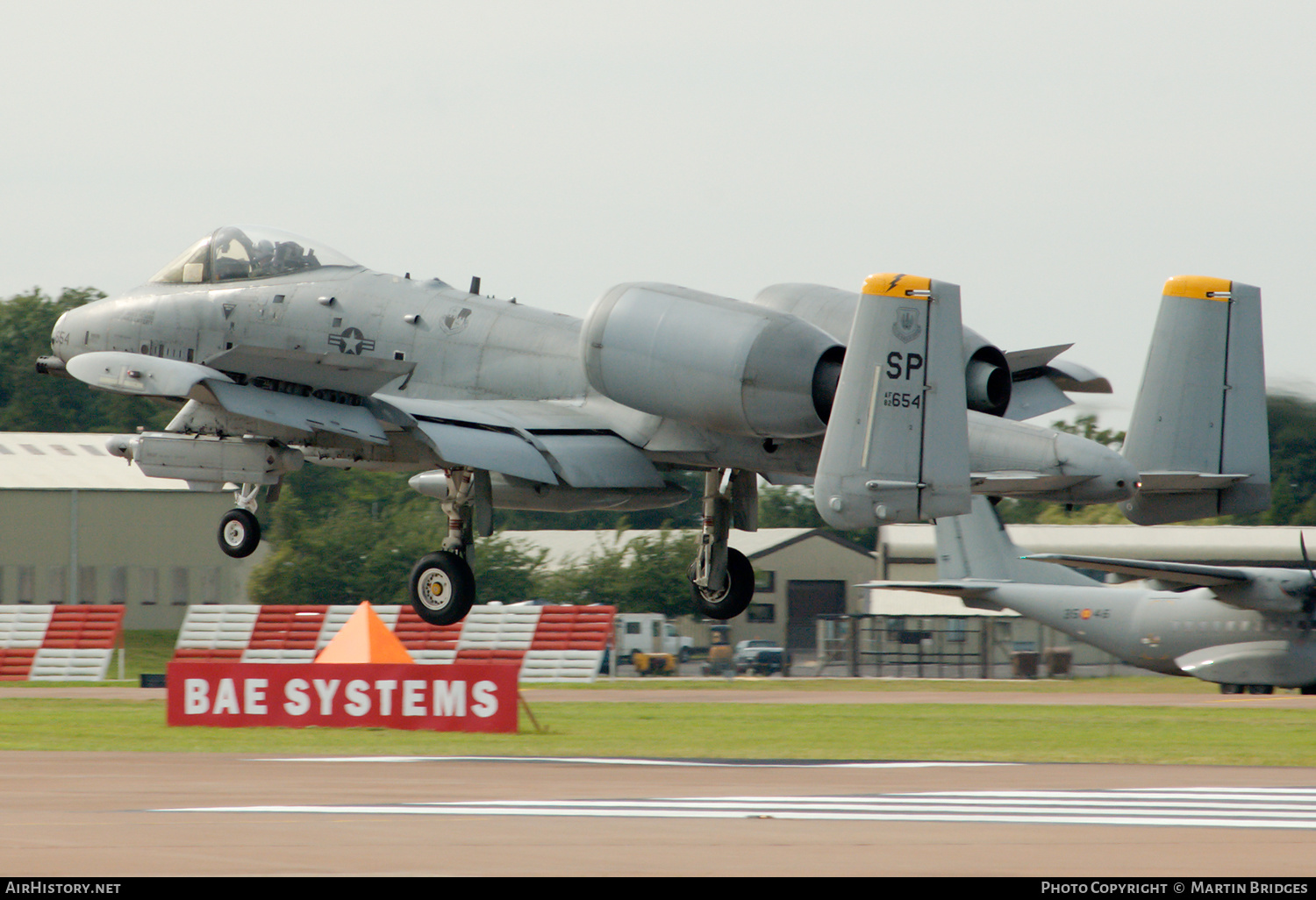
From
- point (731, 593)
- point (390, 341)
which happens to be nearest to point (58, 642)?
point (390, 341)

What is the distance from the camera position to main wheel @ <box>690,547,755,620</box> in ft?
87.7

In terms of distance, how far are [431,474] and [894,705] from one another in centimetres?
2313

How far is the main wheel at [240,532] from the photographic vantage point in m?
25.6

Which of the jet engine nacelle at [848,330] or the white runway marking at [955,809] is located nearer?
the white runway marking at [955,809]

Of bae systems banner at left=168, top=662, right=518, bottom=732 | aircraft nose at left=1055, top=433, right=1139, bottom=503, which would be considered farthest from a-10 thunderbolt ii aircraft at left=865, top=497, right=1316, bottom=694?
aircraft nose at left=1055, top=433, right=1139, bottom=503

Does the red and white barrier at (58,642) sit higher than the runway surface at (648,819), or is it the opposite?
the runway surface at (648,819)

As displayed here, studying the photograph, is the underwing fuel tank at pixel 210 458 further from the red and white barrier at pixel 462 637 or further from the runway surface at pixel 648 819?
the red and white barrier at pixel 462 637

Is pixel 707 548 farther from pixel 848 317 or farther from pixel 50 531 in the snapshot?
pixel 50 531

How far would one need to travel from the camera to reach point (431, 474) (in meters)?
25.5

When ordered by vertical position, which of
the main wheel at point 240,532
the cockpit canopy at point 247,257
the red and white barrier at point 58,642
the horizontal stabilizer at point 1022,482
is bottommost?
the red and white barrier at point 58,642

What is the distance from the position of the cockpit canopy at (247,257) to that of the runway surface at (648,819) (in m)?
7.36

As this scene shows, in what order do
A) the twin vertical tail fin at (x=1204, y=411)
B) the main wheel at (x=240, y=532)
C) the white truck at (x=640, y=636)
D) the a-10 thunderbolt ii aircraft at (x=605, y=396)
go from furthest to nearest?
the white truck at (x=640, y=636) < the main wheel at (x=240, y=532) < the twin vertical tail fin at (x=1204, y=411) < the a-10 thunderbolt ii aircraft at (x=605, y=396)

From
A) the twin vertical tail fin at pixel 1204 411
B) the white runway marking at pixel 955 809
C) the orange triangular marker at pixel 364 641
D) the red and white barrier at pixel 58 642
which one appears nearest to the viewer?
the white runway marking at pixel 955 809

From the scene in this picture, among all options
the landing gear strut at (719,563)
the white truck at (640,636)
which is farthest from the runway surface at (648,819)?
the white truck at (640,636)
